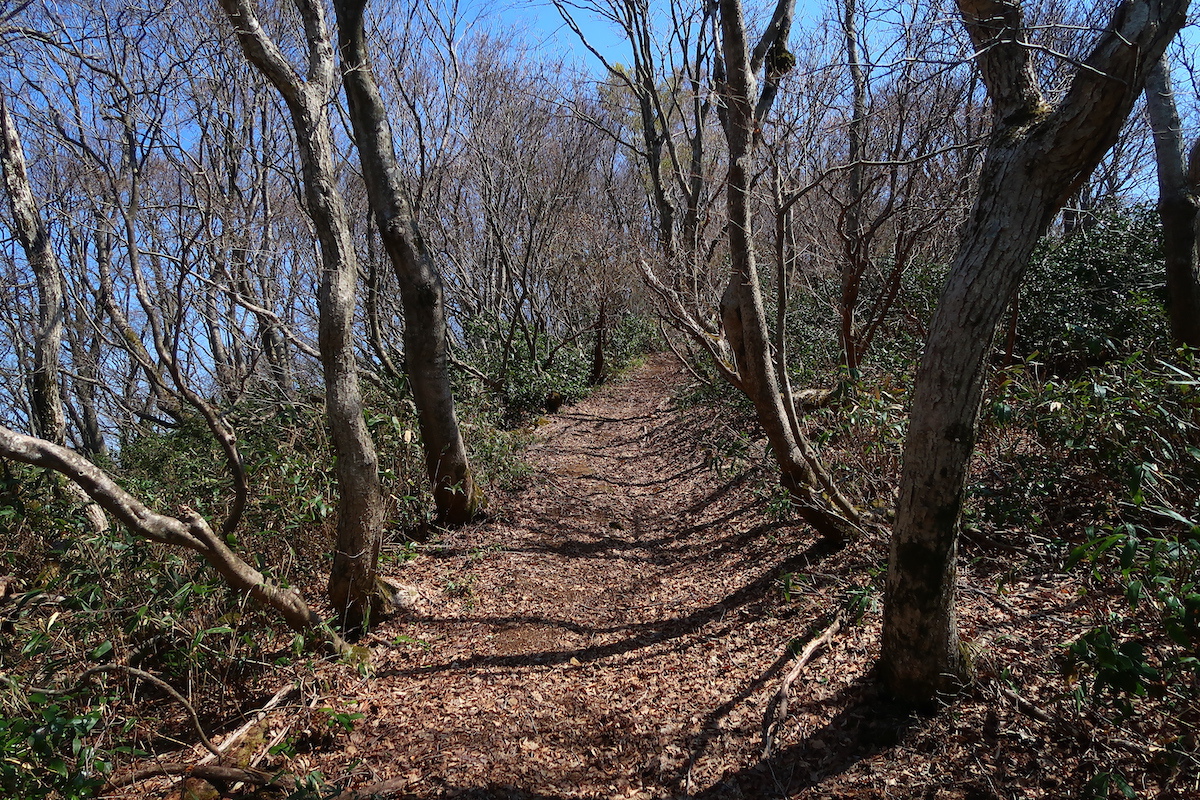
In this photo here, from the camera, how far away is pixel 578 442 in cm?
1043

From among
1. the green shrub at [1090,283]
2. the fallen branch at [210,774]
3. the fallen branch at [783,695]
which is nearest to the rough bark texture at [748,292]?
the fallen branch at [783,695]

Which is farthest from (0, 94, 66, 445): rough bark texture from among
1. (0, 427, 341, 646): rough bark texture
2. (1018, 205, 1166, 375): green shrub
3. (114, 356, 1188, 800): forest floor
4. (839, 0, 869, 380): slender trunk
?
(1018, 205, 1166, 375): green shrub

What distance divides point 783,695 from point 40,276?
6.94m

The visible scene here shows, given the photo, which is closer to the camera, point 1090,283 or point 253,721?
point 253,721

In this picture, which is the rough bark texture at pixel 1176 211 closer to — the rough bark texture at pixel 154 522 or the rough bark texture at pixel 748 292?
the rough bark texture at pixel 748 292

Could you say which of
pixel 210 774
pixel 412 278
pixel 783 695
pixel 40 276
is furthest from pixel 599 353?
pixel 210 774

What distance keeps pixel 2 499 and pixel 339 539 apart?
2.01 metres

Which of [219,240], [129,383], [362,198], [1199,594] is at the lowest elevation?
[1199,594]

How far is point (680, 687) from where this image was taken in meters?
3.71

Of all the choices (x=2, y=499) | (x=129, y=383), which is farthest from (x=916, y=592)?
(x=129, y=383)

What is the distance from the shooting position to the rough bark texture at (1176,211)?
5289 millimetres

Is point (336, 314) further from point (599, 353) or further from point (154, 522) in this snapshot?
point (599, 353)

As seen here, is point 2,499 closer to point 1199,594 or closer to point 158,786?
point 158,786

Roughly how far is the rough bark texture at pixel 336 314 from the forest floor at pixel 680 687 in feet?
2.26
